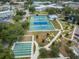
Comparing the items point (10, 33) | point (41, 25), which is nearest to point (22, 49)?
point (10, 33)

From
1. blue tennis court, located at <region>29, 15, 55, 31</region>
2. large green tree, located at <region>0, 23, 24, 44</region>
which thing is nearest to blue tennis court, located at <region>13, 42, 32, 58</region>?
large green tree, located at <region>0, 23, 24, 44</region>

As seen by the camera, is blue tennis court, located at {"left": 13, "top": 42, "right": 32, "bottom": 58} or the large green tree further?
the large green tree

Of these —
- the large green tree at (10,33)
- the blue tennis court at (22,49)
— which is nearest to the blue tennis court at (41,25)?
the large green tree at (10,33)

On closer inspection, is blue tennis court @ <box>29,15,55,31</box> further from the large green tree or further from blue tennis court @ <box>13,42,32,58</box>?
blue tennis court @ <box>13,42,32,58</box>

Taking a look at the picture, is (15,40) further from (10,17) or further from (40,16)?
(40,16)

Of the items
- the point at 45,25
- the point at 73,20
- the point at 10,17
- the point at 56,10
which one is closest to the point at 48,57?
the point at 45,25

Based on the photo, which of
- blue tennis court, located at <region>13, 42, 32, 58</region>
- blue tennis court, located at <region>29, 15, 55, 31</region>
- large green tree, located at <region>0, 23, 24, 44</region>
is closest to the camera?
blue tennis court, located at <region>13, 42, 32, 58</region>

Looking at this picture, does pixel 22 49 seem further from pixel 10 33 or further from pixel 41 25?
pixel 41 25

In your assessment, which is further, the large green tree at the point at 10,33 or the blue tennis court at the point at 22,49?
the large green tree at the point at 10,33

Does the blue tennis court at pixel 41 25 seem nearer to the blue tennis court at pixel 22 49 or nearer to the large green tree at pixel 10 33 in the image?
the large green tree at pixel 10 33
